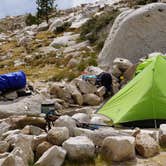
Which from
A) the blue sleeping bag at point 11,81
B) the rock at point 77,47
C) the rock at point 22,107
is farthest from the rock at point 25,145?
the rock at point 77,47

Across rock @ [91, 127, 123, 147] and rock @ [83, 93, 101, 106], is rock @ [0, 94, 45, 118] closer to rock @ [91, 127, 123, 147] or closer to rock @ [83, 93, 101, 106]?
rock @ [83, 93, 101, 106]

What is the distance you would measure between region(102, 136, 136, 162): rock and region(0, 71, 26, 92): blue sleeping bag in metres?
7.07

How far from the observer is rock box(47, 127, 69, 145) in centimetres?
762

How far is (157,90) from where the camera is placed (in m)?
10.2

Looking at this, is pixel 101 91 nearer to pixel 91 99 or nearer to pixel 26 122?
pixel 91 99

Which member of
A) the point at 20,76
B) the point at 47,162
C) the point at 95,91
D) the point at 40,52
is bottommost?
the point at 40,52

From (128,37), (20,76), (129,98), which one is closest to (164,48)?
(128,37)

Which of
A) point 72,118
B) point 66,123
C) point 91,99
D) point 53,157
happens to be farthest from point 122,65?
point 53,157

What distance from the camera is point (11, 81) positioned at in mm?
13977

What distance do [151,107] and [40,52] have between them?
2321 centimetres

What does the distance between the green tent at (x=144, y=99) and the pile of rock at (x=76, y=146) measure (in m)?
1.88

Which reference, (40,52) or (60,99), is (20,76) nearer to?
(60,99)

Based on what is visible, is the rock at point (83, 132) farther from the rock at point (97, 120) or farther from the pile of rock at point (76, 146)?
the rock at point (97, 120)

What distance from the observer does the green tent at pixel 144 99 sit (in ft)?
33.0
